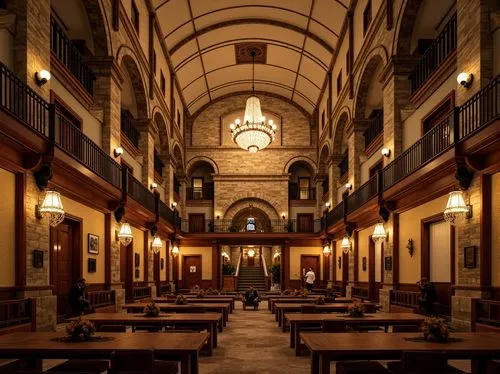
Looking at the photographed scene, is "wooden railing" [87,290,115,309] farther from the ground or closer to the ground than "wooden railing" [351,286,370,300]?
farther from the ground

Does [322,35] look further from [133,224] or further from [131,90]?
[133,224]

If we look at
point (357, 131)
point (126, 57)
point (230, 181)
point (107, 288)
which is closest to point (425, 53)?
point (357, 131)

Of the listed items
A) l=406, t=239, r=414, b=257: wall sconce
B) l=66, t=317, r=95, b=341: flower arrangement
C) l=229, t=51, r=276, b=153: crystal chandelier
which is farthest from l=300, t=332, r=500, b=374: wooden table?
l=229, t=51, r=276, b=153: crystal chandelier

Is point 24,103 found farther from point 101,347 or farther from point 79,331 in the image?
point 101,347

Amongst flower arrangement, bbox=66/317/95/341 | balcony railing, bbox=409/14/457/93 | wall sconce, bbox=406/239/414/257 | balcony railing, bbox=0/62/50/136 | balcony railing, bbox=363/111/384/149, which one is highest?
balcony railing, bbox=409/14/457/93

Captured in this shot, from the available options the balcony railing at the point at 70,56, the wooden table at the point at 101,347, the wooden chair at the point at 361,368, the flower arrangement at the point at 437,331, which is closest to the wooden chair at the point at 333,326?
the wooden chair at the point at 361,368

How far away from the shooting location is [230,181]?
34375mm

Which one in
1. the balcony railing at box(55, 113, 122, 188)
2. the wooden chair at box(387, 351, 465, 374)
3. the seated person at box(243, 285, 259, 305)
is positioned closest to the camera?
the wooden chair at box(387, 351, 465, 374)

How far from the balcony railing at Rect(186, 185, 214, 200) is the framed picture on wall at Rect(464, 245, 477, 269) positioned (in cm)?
2549

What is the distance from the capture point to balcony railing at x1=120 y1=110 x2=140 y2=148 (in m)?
20.7

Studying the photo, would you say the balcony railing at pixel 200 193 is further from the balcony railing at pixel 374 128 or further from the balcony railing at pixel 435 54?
the balcony railing at pixel 435 54

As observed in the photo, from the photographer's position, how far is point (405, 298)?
48.2 ft

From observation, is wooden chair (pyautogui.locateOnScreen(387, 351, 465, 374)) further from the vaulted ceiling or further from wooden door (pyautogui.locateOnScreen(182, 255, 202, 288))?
wooden door (pyautogui.locateOnScreen(182, 255, 202, 288))

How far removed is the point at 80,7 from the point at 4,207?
7.91 meters
